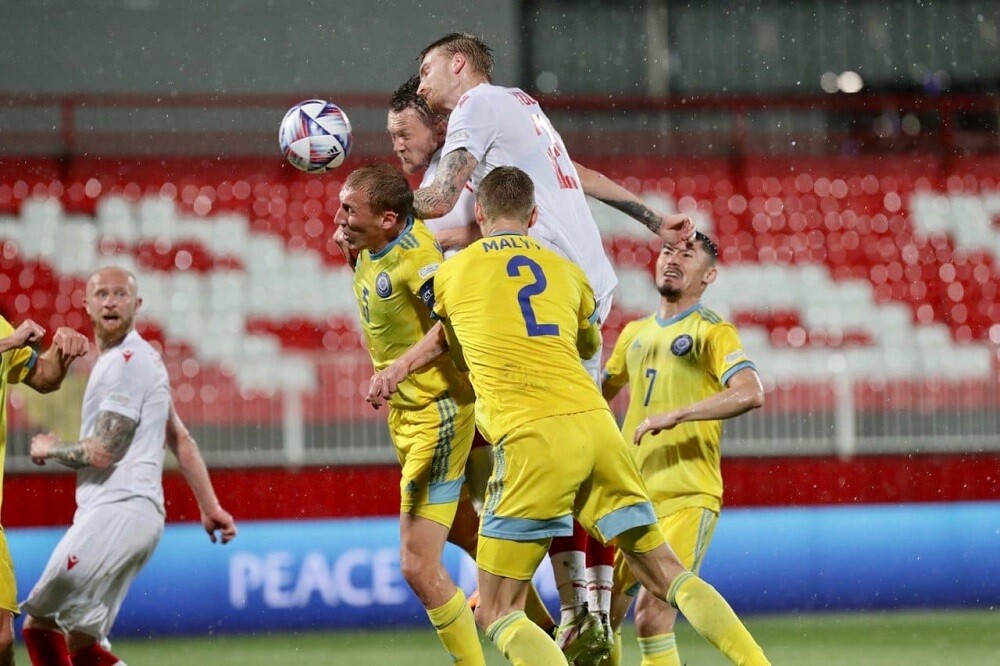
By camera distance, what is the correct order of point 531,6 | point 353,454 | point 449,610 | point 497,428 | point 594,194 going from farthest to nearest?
point 531,6, point 353,454, point 594,194, point 449,610, point 497,428

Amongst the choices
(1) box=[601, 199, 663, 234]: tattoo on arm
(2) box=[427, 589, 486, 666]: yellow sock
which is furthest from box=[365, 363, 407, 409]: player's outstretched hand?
(1) box=[601, 199, 663, 234]: tattoo on arm

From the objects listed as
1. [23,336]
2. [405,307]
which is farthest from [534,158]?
[23,336]

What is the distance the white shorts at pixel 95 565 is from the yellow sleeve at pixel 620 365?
220 centimetres

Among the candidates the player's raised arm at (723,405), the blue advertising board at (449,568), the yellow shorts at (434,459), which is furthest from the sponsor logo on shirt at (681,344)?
the blue advertising board at (449,568)

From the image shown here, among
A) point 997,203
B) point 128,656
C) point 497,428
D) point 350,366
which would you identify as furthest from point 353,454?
point 997,203

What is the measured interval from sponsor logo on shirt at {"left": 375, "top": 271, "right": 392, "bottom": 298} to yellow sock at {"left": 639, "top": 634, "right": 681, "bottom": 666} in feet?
5.76

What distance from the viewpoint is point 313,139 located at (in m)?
6.27

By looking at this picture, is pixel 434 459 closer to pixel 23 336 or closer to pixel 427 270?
pixel 427 270

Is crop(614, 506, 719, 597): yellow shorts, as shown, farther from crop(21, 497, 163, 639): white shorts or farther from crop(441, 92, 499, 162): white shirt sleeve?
crop(21, 497, 163, 639): white shorts

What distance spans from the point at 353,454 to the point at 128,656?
256 cm

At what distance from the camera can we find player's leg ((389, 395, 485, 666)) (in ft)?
18.3

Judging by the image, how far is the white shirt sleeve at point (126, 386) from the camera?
21.4ft

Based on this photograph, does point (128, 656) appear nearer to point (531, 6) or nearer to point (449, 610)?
point (449, 610)

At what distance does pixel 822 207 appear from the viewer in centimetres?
1528
